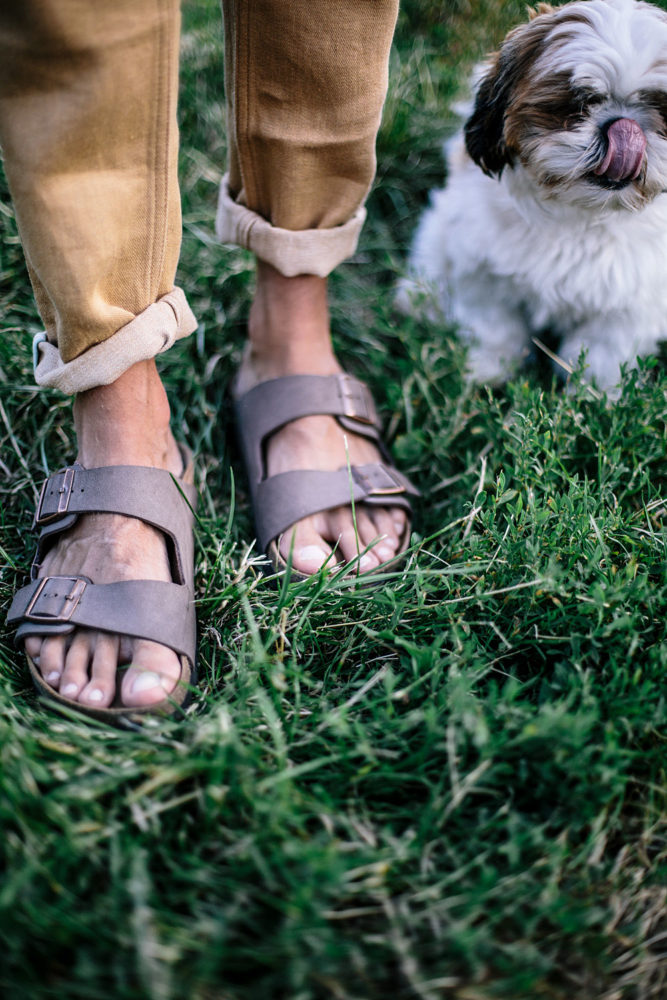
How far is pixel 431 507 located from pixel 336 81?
1019 mm

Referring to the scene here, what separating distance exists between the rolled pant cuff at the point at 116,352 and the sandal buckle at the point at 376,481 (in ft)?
1.84

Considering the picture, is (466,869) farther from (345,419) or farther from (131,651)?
(345,419)

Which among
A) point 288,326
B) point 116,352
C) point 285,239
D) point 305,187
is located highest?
point 305,187

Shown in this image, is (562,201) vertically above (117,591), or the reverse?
(562,201)

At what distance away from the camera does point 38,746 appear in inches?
46.5

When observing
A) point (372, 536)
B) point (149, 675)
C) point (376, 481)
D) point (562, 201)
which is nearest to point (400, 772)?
point (149, 675)

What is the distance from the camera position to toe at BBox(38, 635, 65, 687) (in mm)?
1364

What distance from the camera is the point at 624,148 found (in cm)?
153

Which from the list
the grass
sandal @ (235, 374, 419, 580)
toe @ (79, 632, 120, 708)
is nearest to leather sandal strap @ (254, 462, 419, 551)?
sandal @ (235, 374, 419, 580)

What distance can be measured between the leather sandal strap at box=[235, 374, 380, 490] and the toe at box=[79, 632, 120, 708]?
57 centimetres

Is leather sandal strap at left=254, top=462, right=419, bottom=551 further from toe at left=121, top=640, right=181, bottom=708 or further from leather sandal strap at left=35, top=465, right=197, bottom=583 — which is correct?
toe at left=121, top=640, right=181, bottom=708

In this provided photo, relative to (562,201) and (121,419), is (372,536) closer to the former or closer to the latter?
(121,419)

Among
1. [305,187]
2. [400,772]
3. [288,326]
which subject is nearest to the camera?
[400,772]

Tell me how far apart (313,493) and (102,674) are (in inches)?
24.5
